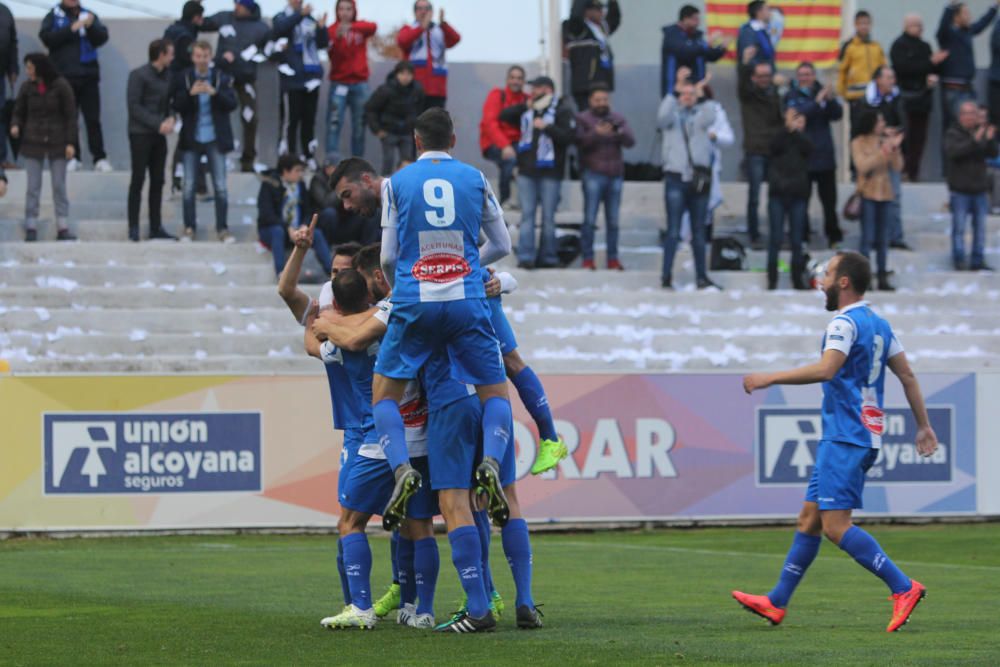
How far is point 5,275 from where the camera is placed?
1981 cm

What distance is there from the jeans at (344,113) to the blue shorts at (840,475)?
14001mm

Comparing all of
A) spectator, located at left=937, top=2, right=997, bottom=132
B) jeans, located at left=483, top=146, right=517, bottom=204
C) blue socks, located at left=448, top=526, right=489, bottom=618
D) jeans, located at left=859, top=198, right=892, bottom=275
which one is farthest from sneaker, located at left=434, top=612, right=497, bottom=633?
spectator, located at left=937, top=2, right=997, bottom=132

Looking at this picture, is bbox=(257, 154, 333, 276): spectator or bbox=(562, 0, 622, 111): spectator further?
bbox=(562, 0, 622, 111): spectator

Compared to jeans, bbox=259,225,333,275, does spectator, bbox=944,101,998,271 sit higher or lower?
higher

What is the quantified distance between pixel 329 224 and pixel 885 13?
38.1 ft

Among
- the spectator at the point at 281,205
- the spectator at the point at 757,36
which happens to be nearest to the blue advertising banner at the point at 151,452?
the spectator at the point at 281,205

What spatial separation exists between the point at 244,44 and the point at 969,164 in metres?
9.34

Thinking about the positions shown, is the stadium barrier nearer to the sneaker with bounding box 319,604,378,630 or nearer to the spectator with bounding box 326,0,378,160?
the spectator with bounding box 326,0,378,160

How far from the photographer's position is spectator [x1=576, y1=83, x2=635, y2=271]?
67.5 ft

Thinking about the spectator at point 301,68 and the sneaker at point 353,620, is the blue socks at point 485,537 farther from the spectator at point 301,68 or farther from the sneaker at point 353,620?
the spectator at point 301,68

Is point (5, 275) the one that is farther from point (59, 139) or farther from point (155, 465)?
point (155, 465)

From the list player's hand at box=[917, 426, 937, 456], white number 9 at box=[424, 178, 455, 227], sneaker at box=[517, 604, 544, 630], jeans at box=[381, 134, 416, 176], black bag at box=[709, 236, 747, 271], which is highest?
white number 9 at box=[424, 178, 455, 227]

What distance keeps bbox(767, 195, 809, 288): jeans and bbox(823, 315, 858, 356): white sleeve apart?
12066 millimetres

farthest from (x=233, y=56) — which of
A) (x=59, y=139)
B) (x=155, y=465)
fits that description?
(x=155, y=465)
